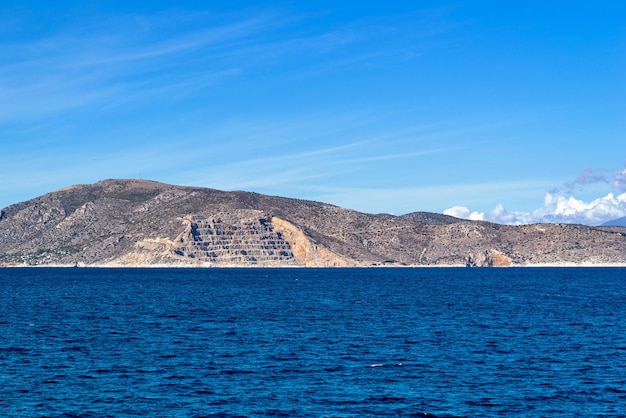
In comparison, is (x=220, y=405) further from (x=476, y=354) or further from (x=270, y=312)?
(x=270, y=312)

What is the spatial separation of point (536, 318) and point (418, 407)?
5589 cm

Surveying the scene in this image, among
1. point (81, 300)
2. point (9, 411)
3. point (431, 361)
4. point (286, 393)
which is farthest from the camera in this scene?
point (81, 300)

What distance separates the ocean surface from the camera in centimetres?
4631

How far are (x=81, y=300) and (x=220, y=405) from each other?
91330mm

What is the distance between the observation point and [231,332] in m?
80.1

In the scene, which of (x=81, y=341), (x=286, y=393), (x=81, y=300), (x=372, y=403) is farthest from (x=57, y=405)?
(x=81, y=300)

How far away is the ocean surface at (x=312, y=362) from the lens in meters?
46.3

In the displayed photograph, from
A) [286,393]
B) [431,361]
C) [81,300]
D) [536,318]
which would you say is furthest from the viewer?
[81,300]

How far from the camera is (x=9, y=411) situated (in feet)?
144

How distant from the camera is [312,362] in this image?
60719 mm

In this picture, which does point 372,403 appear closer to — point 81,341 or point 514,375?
point 514,375

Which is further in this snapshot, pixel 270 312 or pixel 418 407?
pixel 270 312

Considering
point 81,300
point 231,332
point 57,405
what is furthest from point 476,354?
point 81,300

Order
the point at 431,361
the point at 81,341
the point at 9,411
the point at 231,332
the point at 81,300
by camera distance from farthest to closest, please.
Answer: the point at 81,300, the point at 231,332, the point at 81,341, the point at 431,361, the point at 9,411
